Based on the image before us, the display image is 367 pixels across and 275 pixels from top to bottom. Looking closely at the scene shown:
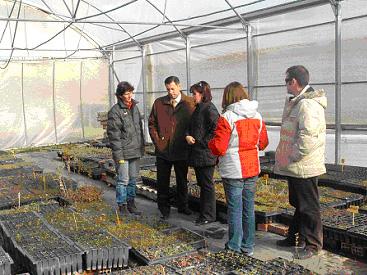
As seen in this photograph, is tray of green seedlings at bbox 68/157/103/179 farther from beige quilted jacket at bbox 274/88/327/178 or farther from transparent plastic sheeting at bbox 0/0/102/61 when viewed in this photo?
transparent plastic sheeting at bbox 0/0/102/61

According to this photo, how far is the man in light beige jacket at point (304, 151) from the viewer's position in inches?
154

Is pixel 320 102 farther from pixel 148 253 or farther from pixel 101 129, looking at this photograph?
pixel 101 129

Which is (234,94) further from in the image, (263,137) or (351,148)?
(351,148)

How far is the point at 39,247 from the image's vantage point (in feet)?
13.1

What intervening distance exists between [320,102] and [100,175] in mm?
5546

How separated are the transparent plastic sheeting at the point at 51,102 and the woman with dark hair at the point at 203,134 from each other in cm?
1086

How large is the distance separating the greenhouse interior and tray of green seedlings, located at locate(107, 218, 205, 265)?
2cm

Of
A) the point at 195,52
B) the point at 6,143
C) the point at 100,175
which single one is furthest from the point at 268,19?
the point at 6,143

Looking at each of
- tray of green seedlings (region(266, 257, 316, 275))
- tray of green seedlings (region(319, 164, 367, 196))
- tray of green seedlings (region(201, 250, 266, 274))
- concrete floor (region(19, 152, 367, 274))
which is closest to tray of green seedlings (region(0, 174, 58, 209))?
concrete floor (region(19, 152, 367, 274))

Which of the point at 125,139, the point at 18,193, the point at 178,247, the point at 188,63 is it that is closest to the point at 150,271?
the point at 178,247

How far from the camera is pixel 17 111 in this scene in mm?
14555

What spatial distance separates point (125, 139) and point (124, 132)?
3.4 inches

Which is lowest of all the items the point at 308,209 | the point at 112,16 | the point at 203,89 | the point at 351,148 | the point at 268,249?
the point at 268,249

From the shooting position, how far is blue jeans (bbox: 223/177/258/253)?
4.04 meters
